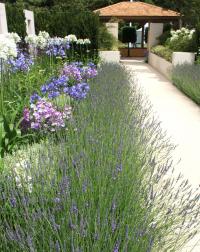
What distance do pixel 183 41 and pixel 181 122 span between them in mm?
7494

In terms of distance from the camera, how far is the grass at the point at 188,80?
24.2 feet

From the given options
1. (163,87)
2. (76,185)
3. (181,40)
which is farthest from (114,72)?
(181,40)

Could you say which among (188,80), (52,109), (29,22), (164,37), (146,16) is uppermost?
(146,16)

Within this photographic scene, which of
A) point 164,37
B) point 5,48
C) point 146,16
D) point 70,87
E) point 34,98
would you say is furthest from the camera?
point 146,16

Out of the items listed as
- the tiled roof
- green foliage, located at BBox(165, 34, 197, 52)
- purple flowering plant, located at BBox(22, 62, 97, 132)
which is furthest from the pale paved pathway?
the tiled roof

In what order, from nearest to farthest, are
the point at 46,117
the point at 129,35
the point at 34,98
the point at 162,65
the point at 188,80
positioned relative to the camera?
the point at 46,117 → the point at 34,98 → the point at 188,80 → the point at 162,65 → the point at 129,35

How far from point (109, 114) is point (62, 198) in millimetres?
1789

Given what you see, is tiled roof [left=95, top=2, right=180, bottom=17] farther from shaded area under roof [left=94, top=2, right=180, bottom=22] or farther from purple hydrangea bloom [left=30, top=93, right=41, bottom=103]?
purple hydrangea bloom [left=30, top=93, right=41, bottom=103]

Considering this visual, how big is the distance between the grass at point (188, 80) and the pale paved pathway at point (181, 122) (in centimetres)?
15

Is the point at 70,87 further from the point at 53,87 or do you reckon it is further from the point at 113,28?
the point at 113,28

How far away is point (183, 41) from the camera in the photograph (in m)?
12.5

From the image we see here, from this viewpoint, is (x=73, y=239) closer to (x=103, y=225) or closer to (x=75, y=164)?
(x=103, y=225)

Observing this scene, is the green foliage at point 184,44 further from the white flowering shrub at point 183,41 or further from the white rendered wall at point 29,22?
the white rendered wall at point 29,22

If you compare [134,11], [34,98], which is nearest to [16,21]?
[34,98]
